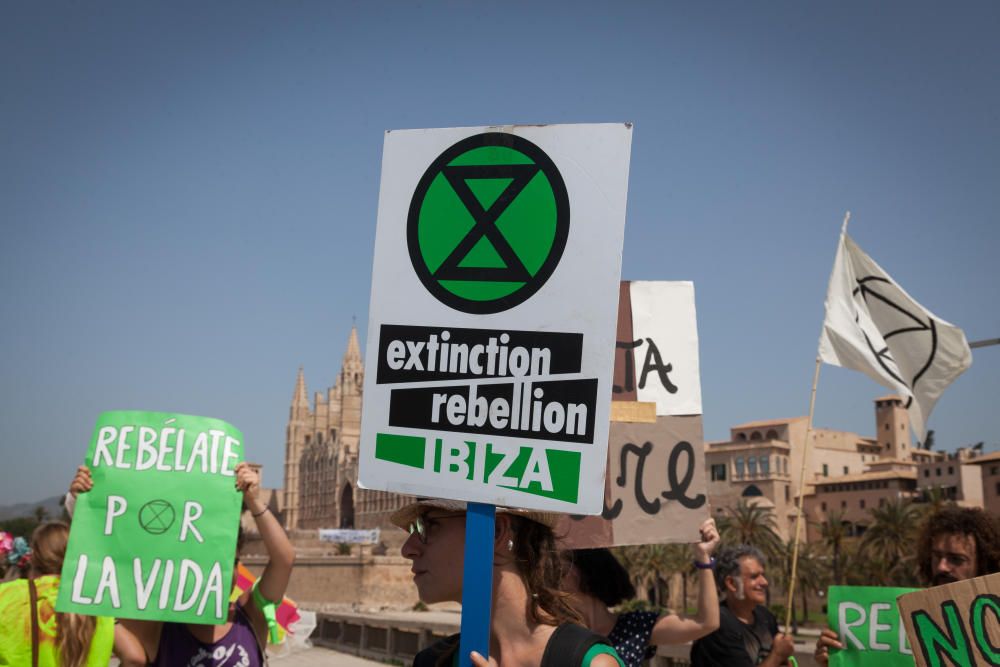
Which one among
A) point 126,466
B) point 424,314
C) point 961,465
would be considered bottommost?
point 126,466

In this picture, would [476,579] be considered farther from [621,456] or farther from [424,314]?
[621,456]

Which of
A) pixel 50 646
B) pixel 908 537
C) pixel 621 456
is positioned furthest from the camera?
pixel 908 537

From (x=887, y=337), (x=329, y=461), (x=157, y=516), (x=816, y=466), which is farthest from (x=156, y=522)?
(x=329, y=461)

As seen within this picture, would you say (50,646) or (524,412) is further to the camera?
(50,646)

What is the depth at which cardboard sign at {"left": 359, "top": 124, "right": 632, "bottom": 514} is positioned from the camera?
2096 millimetres

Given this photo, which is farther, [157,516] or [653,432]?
[653,432]

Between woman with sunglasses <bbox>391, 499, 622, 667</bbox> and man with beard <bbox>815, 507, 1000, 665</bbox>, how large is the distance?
2214mm

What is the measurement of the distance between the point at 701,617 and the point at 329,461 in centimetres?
10308

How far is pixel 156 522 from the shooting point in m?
4.05

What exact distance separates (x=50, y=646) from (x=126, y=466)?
0.79 metres

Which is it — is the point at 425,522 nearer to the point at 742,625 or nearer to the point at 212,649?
the point at 212,649

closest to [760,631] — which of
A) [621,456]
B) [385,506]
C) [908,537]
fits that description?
[621,456]

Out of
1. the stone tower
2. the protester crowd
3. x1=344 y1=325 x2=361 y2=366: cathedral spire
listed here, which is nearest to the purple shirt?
the protester crowd

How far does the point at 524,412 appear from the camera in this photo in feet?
6.96
